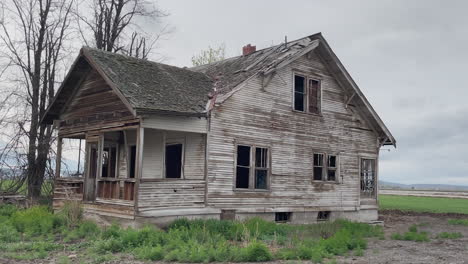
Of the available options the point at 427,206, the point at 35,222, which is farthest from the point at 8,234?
the point at 427,206

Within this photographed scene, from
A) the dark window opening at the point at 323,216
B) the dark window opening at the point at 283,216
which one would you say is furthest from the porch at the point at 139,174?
the dark window opening at the point at 323,216

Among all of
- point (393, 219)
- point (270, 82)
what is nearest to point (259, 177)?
point (270, 82)

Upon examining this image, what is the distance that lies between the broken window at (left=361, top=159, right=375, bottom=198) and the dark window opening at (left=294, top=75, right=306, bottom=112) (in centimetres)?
482

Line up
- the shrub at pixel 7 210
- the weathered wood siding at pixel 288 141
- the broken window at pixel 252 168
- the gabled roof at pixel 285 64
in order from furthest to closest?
the shrub at pixel 7 210 → the gabled roof at pixel 285 64 → the broken window at pixel 252 168 → the weathered wood siding at pixel 288 141

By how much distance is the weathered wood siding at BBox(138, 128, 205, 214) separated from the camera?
14945 millimetres

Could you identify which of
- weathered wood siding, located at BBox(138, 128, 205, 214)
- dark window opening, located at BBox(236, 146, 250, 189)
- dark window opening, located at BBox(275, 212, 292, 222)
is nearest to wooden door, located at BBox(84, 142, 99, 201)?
weathered wood siding, located at BBox(138, 128, 205, 214)

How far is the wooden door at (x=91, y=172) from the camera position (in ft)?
59.8

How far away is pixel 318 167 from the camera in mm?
21047

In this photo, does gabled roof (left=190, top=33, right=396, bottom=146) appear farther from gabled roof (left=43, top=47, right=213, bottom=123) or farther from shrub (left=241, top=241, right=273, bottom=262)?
shrub (left=241, top=241, right=273, bottom=262)

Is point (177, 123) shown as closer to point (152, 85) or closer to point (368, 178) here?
point (152, 85)

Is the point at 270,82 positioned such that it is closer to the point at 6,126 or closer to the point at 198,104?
the point at 198,104

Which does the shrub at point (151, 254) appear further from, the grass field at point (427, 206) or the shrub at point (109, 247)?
the grass field at point (427, 206)

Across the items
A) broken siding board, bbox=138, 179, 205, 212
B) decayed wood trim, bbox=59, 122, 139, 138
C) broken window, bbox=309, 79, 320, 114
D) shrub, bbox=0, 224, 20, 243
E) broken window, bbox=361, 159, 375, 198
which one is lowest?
shrub, bbox=0, 224, 20, 243

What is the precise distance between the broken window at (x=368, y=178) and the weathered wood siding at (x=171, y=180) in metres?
9.67
